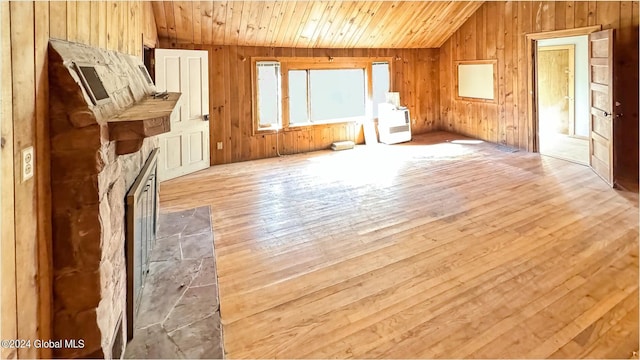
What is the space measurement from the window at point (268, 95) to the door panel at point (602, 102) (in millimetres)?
4662

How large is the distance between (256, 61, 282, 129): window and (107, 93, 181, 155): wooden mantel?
488cm

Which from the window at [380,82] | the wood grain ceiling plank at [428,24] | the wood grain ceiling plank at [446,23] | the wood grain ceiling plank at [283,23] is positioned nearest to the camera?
the wood grain ceiling plank at [283,23]

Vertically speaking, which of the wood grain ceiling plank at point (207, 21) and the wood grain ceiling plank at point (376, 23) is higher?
the wood grain ceiling plank at point (376, 23)

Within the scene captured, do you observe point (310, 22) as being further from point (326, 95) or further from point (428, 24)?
point (428, 24)

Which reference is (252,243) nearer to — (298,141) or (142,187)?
(142,187)

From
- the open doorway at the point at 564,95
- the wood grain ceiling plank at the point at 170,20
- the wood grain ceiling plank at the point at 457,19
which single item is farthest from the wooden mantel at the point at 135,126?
the wood grain ceiling plank at the point at 457,19

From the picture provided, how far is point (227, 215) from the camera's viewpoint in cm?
409

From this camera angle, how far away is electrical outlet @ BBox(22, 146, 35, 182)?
1258 mm

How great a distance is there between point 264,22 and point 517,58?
438 centimetres

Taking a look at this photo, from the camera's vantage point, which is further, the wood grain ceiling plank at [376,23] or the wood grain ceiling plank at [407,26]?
the wood grain ceiling plank at [407,26]

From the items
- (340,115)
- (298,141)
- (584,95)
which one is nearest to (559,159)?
(584,95)

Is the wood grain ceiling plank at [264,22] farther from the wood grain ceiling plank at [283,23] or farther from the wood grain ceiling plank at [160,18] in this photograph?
the wood grain ceiling plank at [160,18]

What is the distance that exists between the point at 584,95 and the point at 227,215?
702 centimetres

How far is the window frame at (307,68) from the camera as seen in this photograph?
21.9 feet
